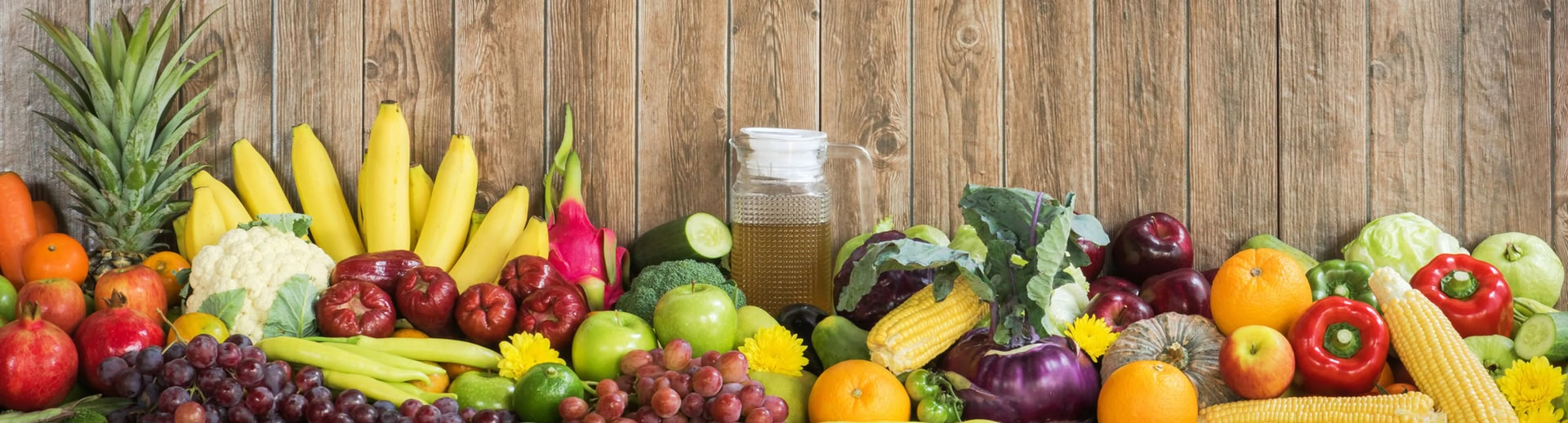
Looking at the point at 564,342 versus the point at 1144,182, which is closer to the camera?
the point at 564,342

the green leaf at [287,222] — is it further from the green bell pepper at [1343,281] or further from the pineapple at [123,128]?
the green bell pepper at [1343,281]

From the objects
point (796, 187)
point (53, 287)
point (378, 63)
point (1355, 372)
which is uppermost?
point (378, 63)

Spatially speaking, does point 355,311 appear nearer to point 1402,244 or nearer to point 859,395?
point 859,395

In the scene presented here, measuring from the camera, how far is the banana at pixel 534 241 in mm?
2201

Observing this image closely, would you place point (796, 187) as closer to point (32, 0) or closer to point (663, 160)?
point (663, 160)

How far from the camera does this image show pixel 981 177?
97.6 inches

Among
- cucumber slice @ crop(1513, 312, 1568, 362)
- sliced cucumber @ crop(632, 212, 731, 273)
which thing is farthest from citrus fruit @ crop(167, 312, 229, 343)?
cucumber slice @ crop(1513, 312, 1568, 362)

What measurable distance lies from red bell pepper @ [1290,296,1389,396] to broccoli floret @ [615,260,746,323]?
40.4 inches

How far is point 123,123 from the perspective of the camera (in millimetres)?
2254

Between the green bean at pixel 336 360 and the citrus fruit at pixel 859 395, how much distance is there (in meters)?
0.66

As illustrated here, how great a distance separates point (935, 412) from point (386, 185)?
133 centimetres

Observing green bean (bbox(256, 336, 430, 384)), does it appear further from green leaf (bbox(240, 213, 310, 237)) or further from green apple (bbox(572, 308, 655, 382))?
green leaf (bbox(240, 213, 310, 237))

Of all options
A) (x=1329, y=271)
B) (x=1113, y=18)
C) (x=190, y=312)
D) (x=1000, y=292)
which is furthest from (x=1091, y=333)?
(x=190, y=312)

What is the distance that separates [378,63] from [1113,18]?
1.71 meters
